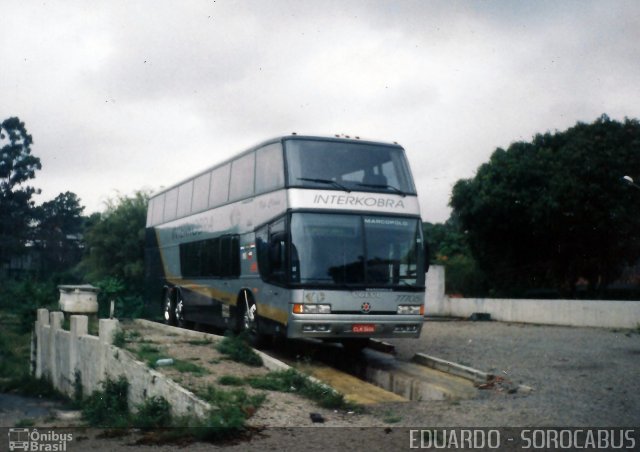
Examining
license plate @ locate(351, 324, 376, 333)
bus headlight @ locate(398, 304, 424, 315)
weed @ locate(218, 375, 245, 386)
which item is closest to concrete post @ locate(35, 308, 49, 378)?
license plate @ locate(351, 324, 376, 333)

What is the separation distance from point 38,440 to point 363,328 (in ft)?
20.9

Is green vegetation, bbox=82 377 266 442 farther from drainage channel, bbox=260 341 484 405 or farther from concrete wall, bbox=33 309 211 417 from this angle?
drainage channel, bbox=260 341 484 405

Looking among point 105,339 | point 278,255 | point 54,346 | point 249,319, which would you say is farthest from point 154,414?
point 54,346

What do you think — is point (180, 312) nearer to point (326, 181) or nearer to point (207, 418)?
point (326, 181)

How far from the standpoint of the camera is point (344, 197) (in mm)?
14648

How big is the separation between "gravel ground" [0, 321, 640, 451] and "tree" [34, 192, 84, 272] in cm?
5351

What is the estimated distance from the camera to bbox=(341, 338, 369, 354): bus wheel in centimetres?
1689

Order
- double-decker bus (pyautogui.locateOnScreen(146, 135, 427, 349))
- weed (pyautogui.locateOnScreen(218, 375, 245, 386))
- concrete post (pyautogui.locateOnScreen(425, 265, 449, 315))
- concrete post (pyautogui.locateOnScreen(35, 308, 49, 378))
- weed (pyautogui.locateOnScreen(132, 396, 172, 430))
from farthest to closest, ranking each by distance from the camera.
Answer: concrete post (pyautogui.locateOnScreen(425, 265, 449, 315)) → concrete post (pyautogui.locateOnScreen(35, 308, 49, 378)) → double-decker bus (pyautogui.locateOnScreen(146, 135, 427, 349)) → weed (pyautogui.locateOnScreen(218, 375, 245, 386)) → weed (pyautogui.locateOnScreen(132, 396, 172, 430))

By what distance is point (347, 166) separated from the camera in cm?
1517

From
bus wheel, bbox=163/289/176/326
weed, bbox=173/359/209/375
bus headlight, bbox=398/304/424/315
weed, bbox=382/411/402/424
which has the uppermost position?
bus headlight, bbox=398/304/424/315

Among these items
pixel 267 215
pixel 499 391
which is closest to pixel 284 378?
pixel 499 391

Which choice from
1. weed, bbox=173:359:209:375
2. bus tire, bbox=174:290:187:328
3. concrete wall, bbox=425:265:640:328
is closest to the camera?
weed, bbox=173:359:209:375

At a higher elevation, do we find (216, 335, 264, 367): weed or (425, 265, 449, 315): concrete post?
(425, 265, 449, 315): concrete post

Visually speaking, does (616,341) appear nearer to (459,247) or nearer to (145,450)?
(145,450)
